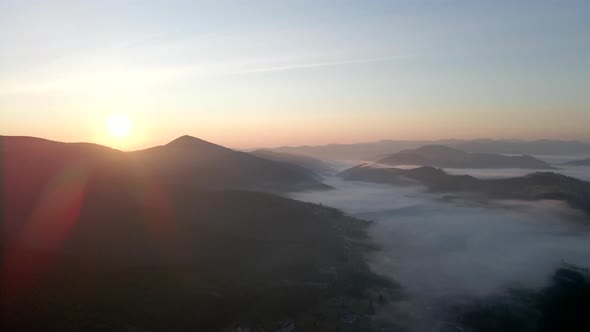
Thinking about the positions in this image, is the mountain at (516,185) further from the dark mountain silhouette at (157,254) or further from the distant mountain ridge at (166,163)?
the dark mountain silhouette at (157,254)

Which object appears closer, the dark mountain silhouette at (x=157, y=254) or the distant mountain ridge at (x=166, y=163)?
the dark mountain silhouette at (x=157, y=254)

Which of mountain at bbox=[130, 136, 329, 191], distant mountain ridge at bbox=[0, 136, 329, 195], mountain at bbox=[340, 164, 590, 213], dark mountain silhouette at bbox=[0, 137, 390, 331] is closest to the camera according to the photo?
dark mountain silhouette at bbox=[0, 137, 390, 331]

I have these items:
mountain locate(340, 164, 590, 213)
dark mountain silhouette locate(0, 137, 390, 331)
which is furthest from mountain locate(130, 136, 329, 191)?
mountain locate(340, 164, 590, 213)

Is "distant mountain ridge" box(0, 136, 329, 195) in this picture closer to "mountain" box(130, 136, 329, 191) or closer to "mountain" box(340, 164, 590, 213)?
"mountain" box(130, 136, 329, 191)

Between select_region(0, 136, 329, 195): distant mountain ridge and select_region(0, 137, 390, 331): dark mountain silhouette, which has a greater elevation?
select_region(0, 136, 329, 195): distant mountain ridge

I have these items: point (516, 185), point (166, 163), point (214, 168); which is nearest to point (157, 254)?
point (214, 168)

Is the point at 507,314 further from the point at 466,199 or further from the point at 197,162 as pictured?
the point at 197,162

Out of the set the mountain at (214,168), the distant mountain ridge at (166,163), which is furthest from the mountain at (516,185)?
the distant mountain ridge at (166,163)
